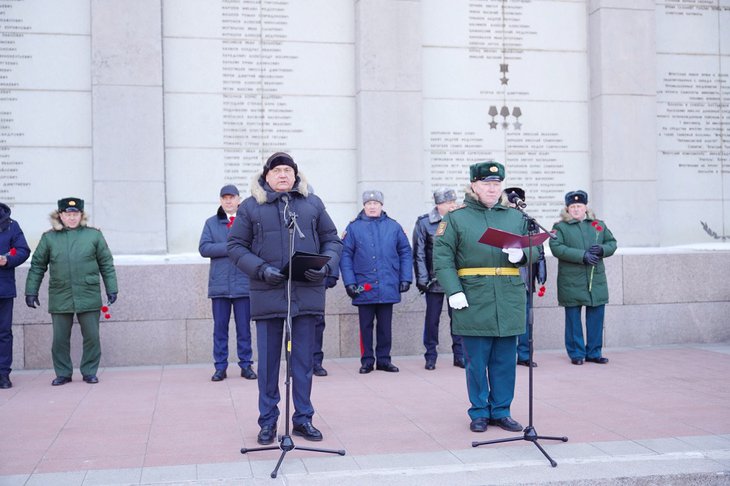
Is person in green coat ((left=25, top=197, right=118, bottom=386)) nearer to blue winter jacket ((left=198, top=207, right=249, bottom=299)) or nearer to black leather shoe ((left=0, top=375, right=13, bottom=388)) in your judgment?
black leather shoe ((left=0, top=375, right=13, bottom=388))

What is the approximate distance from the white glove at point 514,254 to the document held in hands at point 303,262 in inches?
56.7

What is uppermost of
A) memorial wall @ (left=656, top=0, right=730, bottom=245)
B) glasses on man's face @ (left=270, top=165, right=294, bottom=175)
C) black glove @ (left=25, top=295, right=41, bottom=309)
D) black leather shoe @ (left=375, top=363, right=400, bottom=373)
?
memorial wall @ (left=656, top=0, right=730, bottom=245)

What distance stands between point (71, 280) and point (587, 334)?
594 centimetres

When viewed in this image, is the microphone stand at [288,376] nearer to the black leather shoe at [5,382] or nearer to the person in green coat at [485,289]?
the person in green coat at [485,289]

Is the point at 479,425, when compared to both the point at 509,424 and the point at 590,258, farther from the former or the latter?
the point at 590,258

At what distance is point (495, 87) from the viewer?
11.7 m

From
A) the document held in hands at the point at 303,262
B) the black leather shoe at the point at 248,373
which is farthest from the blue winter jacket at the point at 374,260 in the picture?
the document held in hands at the point at 303,262

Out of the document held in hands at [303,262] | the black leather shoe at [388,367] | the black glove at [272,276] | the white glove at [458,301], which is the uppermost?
the document held in hands at [303,262]

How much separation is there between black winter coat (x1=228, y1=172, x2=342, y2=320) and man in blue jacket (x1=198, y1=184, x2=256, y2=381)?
119 inches

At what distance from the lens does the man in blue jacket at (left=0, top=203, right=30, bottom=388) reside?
874 cm

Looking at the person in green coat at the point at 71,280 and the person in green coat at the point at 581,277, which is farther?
the person in green coat at the point at 581,277

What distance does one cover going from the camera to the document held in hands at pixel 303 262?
5523 mm

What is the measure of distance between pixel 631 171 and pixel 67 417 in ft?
27.1

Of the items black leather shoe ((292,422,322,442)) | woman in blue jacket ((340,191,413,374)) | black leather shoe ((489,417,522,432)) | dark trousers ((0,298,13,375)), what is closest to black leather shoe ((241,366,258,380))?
woman in blue jacket ((340,191,413,374))
